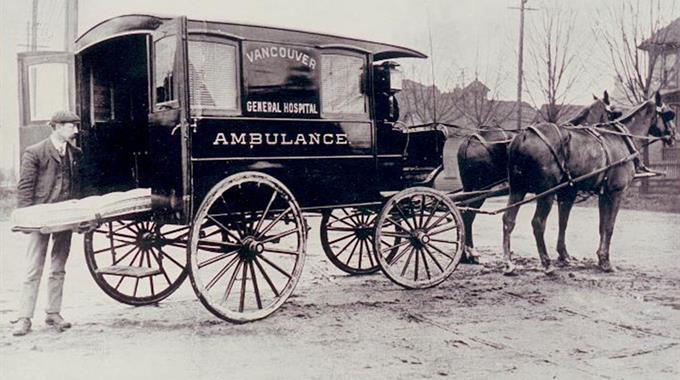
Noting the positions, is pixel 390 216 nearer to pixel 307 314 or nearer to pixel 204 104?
pixel 307 314

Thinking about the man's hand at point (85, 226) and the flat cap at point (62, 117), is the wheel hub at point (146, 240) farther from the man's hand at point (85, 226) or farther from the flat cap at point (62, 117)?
the flat cap at point (62, 117)

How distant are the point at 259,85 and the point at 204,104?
52 cm

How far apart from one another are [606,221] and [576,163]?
83cm

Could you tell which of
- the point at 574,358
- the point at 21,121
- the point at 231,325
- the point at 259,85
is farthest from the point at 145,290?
the point at 574,358

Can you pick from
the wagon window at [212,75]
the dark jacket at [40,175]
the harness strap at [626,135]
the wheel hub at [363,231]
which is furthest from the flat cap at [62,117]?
the harness strap at [626,135]

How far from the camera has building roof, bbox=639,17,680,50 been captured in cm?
1098

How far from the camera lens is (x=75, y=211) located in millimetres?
4938

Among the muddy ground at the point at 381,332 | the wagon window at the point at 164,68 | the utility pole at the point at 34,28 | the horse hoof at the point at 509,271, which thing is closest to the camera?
the muddy ground at the point at 381,332

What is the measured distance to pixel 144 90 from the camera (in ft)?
19.7

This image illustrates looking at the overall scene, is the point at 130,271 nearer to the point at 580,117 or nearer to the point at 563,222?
the point at 563,222

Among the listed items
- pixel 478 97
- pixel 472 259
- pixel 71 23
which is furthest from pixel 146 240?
pixel 478 97

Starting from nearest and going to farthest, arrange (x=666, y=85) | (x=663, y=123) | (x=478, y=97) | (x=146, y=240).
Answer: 1. (x=146, y=240)
2. (x=663, y=123)
3. (x=666, y=85)
4. (x=478, y=97)

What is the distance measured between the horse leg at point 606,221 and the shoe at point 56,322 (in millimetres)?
5735

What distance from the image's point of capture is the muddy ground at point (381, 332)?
4289 millimetres
